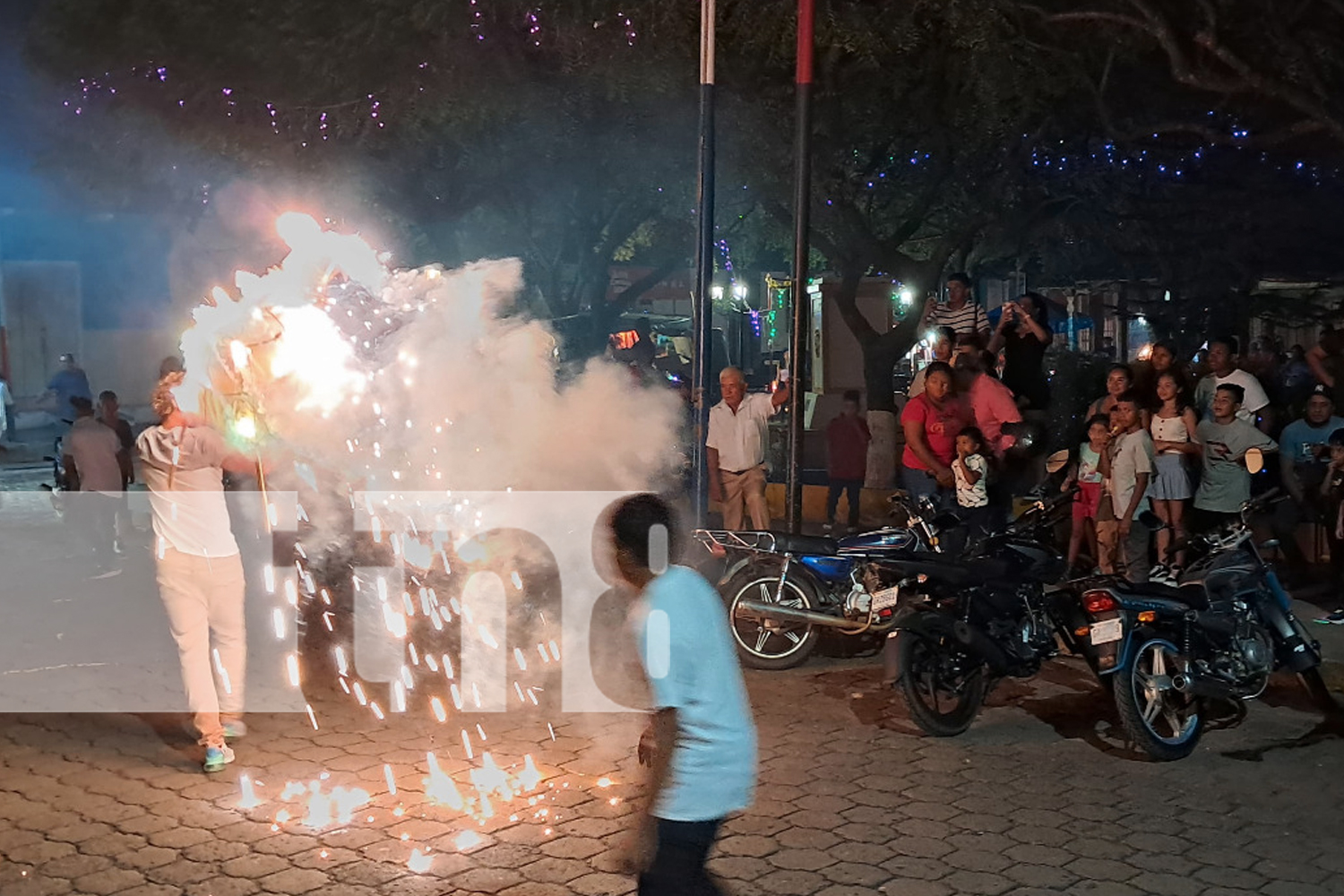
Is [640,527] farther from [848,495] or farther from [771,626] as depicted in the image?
[848,495]

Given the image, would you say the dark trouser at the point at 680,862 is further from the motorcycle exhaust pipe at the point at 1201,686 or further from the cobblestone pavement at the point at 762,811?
the motorcycle exhaust pipe at the point at 1201,686

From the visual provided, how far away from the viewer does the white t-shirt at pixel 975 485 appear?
9.01 m

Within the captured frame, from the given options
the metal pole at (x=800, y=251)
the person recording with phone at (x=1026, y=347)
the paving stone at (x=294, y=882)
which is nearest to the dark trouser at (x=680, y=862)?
the paving stone at (x=294, y=882)

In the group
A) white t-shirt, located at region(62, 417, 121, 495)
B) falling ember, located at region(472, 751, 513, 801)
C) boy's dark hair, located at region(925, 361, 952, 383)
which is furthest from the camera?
white t-shirt, located at region(62, 417, 121, 495)

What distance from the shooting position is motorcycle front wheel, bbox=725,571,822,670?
8.23 metres

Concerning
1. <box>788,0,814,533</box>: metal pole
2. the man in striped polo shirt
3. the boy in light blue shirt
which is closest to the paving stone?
the boy in light blue shirt

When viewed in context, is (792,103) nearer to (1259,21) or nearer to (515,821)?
(1259,21)

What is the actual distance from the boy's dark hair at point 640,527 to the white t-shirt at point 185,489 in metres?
3.08

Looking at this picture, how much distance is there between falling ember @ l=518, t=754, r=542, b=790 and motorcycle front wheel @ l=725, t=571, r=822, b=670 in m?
2.23

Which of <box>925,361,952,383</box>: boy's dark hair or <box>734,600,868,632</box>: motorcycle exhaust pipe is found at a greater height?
<box>925,361,952,383</box>: boy's dark hair

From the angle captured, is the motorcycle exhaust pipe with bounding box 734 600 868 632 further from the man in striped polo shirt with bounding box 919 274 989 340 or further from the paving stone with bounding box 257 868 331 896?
the man in striped polo shirt with bounding box 919 274 989 340

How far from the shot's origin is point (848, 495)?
13578 mm

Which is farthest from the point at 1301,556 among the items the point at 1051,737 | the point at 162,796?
the point at 162,796

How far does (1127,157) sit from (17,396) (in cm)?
2370
